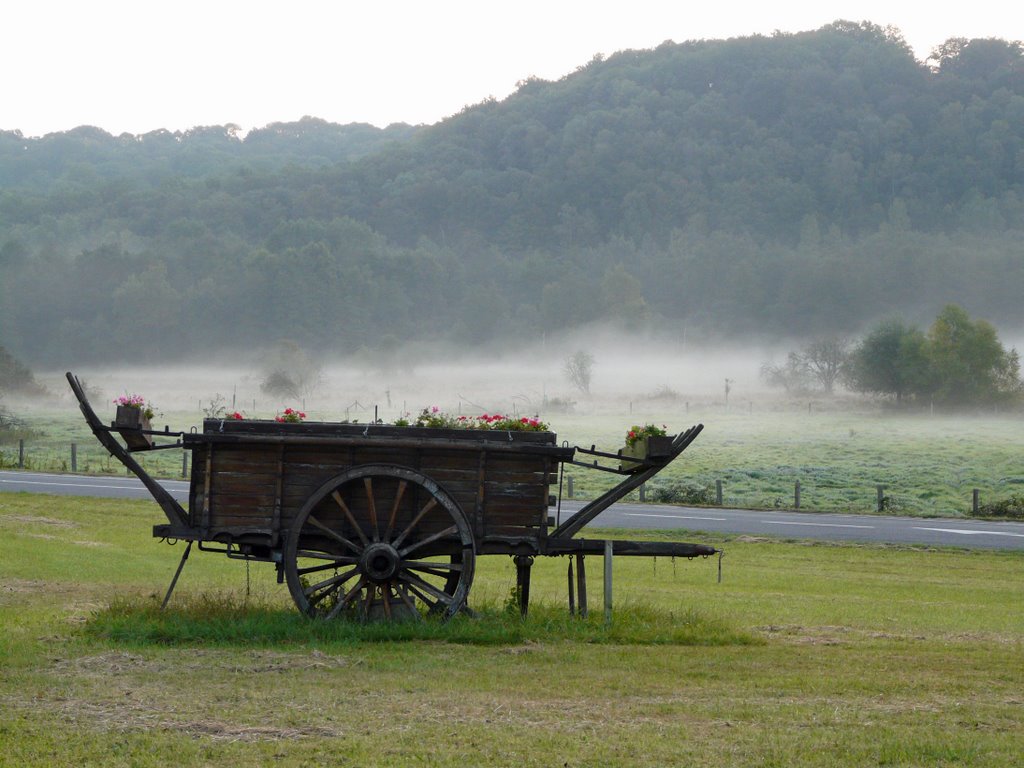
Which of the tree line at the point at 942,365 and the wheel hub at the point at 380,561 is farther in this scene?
the tree line at the point at 942,365

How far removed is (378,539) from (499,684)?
114 inches

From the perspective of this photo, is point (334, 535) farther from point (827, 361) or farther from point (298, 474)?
point (827, 361)

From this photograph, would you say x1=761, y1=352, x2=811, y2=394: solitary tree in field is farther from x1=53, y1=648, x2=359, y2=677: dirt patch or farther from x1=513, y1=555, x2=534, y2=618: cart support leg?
x1=53, y1=648, x2=359, y2=677: dirt patch

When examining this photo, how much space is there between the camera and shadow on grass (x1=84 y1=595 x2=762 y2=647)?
12.4 metres

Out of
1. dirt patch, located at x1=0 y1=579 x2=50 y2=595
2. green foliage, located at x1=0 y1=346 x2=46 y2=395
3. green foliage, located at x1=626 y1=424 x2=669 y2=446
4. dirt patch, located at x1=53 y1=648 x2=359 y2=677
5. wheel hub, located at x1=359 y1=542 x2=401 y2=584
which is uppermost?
green foliage, located at x1=0 y1=346 x2=46 y2=395

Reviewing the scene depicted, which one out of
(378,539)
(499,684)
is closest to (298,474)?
(378,539)

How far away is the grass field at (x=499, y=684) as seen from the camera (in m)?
8.18

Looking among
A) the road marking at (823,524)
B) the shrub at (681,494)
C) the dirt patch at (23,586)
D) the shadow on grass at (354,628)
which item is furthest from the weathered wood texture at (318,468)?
the shrub at (681,494)

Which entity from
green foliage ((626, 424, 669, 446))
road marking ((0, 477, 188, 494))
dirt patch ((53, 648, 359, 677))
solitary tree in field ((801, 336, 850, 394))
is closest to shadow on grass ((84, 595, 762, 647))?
dirt patch ((53, 648, 359, 677))

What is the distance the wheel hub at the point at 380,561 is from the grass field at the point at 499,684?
57cm

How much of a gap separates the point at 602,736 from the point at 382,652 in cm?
368

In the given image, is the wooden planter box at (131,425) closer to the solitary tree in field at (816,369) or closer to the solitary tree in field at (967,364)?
the solitary tree in field at (967,364)

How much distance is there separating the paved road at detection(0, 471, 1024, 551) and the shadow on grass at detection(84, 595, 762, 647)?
63.4 feet

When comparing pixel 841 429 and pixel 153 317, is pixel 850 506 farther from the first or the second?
pixel 153 317
